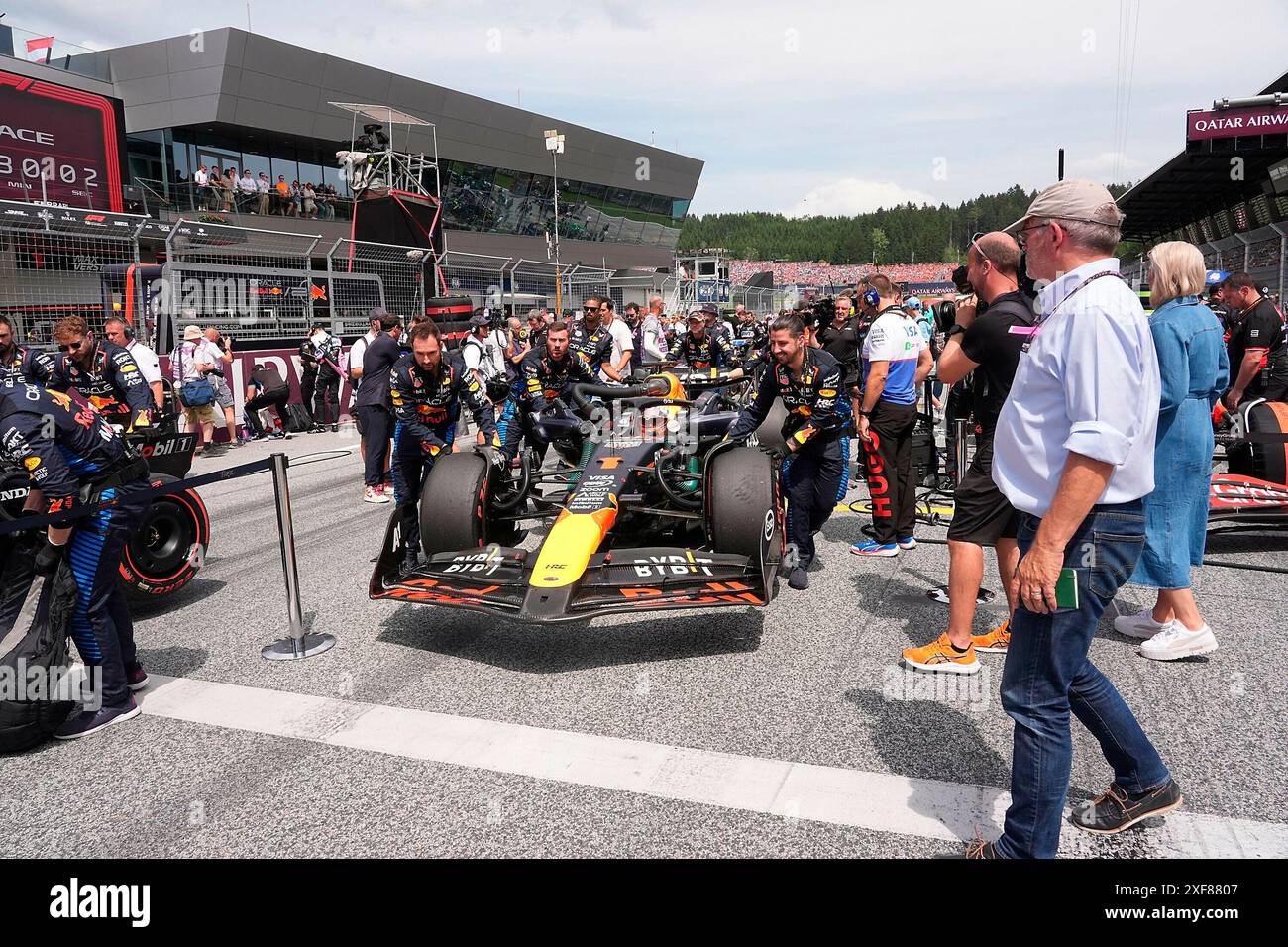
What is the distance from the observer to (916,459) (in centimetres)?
745

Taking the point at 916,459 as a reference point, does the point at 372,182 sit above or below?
above

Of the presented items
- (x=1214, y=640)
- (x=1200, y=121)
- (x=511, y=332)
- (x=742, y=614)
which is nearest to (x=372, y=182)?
(x=511, y=332)

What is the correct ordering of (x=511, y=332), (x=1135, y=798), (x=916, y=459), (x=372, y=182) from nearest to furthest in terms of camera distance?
(x=1135, y=798), (x=916, y=459), (x=511, y=332), (x=372, y=182)

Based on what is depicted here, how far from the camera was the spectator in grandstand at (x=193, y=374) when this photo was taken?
11070 mm

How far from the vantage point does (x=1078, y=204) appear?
88.5 inches

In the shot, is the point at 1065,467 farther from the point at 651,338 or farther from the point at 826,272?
the point at 826,272

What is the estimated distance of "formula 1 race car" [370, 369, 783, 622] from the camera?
392 cm

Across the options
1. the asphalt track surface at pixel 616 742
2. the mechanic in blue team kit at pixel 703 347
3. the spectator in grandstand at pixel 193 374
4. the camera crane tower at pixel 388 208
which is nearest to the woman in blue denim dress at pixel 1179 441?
the asphalt track surface at pixel 616 742

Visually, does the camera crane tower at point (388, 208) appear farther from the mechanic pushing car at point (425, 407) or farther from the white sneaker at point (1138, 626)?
the white sneaker at point (1138, 626)

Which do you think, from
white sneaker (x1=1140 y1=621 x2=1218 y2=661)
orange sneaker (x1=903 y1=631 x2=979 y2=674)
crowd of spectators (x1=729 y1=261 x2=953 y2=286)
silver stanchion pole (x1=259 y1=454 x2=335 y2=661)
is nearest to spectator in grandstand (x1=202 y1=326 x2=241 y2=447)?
silver stanchion pole (x1=259 y1=454 x2=335 y2=661)

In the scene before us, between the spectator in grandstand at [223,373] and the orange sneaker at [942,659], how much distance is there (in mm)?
10506

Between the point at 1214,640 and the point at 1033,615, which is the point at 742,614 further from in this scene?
the point at 1033,615

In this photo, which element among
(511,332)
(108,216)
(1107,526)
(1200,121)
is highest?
(1200,121)

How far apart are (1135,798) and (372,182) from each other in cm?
2051
